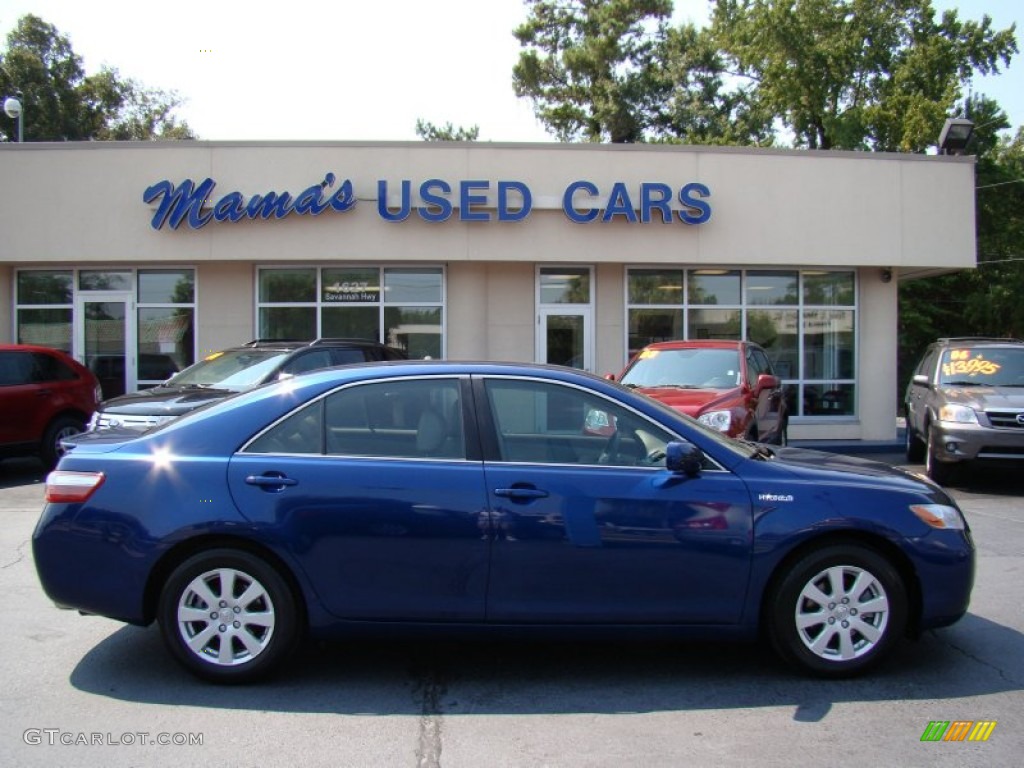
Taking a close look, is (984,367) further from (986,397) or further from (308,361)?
(308,361)

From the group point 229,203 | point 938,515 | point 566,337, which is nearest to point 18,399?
point 229,203

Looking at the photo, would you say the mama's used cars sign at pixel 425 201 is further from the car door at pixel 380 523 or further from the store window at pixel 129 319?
the car door at pixel 380 523

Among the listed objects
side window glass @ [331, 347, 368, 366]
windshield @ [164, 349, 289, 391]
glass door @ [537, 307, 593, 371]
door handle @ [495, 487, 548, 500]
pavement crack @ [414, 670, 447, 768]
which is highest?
glass door @ [537, 307, 593, 371]

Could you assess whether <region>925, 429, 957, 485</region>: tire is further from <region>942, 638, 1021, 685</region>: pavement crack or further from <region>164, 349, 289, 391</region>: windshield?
<region>164, 349, 289, 391</region>: windshield

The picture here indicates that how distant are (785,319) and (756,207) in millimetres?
2261

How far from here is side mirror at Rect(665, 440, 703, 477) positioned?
13.9ft

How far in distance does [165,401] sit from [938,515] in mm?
7265

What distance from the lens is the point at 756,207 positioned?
49.1 ft

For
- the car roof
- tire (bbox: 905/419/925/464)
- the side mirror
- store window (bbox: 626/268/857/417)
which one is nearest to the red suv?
the car roof

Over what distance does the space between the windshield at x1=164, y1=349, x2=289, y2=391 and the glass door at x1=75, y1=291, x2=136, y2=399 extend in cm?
576

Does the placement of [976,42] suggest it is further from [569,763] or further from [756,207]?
[569,763]

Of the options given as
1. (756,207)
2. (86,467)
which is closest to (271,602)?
(86,467)

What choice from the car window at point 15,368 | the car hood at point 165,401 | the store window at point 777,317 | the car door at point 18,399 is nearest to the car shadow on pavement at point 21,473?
the car door at point 18,399

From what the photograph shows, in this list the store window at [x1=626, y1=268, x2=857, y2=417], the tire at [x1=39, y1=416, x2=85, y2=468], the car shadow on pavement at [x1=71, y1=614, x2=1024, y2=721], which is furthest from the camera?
the store window at [x1=626, y1=268, x2=857, y2=417]
